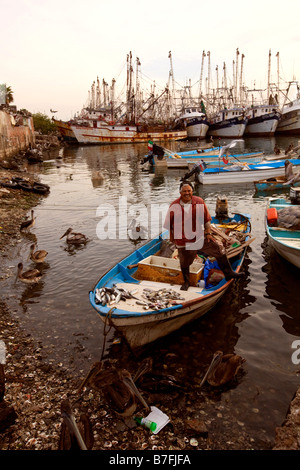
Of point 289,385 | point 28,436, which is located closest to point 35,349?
point 28,436

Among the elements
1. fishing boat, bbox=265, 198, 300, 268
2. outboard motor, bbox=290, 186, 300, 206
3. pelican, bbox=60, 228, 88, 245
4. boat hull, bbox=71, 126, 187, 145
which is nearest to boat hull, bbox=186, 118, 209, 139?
boat hull, bbox=71, 126, 187, 145

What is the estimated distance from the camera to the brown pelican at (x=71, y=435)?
424cm

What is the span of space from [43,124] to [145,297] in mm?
78172

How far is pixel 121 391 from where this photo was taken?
5215 mm

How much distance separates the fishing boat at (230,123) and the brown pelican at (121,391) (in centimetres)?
6519

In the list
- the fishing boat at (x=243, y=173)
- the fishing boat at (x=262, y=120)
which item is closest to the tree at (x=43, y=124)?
the fishing boat at (x=262, y=120)

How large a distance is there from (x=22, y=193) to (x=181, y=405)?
1894 centimetres

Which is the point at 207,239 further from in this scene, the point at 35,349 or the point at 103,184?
the point at 103,184

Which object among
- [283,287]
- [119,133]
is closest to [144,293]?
[283,287]

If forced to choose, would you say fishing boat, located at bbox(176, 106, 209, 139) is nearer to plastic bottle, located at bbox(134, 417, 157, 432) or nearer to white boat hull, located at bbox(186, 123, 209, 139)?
white boat hull, located at bbox(186, 123, 209, 139)

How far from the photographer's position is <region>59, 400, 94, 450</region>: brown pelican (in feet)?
13.9

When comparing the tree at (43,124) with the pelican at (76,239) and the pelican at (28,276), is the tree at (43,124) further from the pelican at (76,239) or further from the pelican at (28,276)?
the pelican at (28,276)

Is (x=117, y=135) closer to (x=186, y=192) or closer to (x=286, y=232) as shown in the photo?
(x=286, y=232)

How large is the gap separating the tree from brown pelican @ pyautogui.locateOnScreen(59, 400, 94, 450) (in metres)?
79.2
